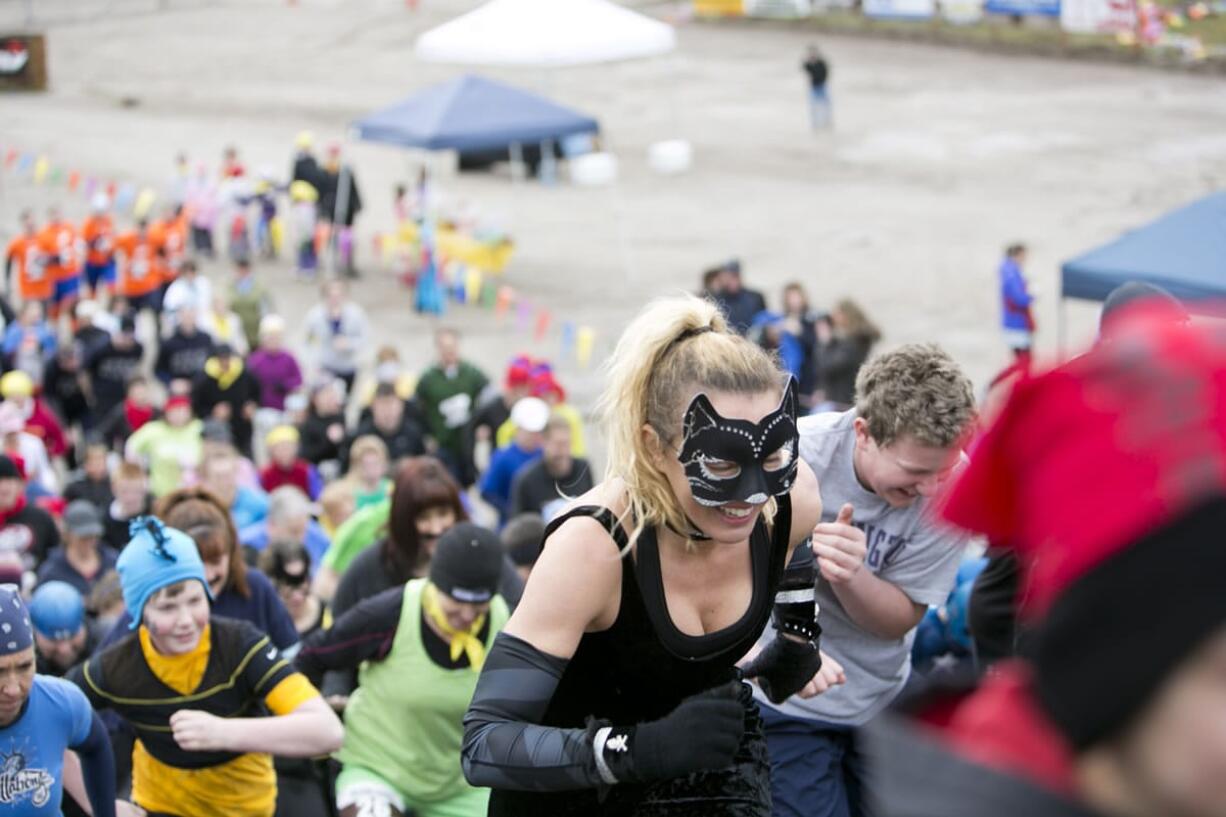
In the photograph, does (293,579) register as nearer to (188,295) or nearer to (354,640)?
(354,640)

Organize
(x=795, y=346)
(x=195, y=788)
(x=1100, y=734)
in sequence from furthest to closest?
(x=795, y=346)
(x=195, y=788)
(x=1100, y=734)

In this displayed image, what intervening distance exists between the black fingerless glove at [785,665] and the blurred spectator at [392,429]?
28.4ft

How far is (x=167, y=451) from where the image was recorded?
1243 cm

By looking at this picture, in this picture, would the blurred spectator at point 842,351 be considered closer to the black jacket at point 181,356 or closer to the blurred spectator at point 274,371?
the blurred spectator at point 274,371

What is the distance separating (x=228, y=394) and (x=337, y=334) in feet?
6.60

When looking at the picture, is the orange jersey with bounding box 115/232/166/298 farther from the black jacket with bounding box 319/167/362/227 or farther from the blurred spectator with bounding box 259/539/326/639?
the blurred spectator with bounding box 259/539/326/639

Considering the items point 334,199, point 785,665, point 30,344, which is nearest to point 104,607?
point 785,665

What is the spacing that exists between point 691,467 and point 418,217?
18.6 metres

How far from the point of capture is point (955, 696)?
1.67 m

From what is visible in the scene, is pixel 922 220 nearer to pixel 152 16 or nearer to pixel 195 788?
pixel 195 788

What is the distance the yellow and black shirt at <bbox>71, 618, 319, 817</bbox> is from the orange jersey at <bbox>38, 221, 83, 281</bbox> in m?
14.7

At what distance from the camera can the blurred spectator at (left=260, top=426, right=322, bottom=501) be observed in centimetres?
1195

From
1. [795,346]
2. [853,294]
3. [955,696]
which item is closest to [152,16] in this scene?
[853,294]

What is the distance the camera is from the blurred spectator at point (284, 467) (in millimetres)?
11945
